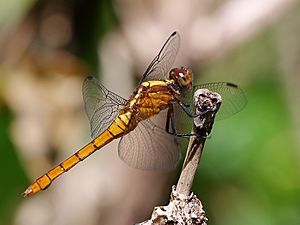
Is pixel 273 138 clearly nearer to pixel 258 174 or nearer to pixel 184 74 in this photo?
pixel 258 174

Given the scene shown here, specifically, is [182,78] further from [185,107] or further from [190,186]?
[190,186]

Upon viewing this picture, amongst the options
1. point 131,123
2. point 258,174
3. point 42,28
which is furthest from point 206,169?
point 131,123

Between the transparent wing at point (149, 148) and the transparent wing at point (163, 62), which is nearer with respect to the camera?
the transparent wing at point (149, 148)

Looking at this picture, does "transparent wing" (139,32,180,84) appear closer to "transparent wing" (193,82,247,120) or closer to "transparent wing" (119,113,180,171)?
"transparent wing" (119,113,180,171)

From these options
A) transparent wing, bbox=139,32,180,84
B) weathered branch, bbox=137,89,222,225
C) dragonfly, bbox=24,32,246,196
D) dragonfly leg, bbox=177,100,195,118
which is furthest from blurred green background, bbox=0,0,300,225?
weathered branch, bbox=137,89,222,225

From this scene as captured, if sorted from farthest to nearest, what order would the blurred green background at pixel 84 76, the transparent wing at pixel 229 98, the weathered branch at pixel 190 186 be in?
1. the blurred green background at pixel 84 76
2. the transparent wing at pixel 229 98
3. the weathered branch at pixel 190 186

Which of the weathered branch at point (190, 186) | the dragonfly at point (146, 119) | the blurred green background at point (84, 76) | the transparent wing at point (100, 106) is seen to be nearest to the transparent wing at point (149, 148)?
the dragonfly at point (146, 119)

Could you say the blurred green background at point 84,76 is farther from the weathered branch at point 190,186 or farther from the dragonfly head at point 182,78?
the weathered branch at point 190,186

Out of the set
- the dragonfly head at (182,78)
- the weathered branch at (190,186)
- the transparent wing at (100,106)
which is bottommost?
the weathered branch at (190,186)
